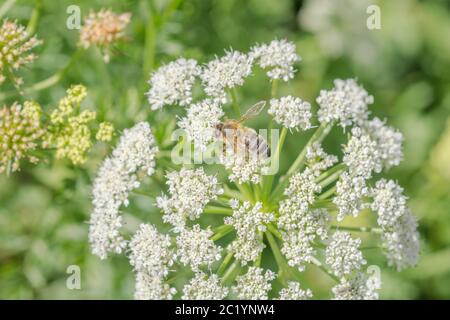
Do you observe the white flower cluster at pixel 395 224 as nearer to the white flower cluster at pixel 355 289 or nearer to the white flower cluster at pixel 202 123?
the white flower cluster at pixel 355 289

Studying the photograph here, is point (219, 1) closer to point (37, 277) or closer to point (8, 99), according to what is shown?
point (8, 99)

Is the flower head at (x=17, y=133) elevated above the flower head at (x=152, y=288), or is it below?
above

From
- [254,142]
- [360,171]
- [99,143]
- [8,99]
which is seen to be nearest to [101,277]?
[99,143]

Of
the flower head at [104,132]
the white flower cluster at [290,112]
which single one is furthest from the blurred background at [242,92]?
the white flower cluster at [290,112]

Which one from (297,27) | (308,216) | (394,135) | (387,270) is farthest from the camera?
(297,27)

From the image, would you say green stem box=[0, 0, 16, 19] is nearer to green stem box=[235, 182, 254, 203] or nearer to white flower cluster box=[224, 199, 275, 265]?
green stem box=[235, 182, 254, 203]

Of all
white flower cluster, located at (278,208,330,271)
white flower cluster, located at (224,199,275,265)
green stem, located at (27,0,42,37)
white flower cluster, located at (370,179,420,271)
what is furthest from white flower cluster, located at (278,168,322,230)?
green stem, located at (27,0,42,37)
